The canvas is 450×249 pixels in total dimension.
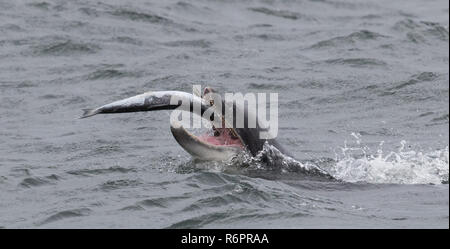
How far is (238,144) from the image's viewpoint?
36.8 feet

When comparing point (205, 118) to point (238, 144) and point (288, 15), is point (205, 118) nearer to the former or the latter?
point (238, 144)

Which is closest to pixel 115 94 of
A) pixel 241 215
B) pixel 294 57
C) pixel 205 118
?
pixel 294 57

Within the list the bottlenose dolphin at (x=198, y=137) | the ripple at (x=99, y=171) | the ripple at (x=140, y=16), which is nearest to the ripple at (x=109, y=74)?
the ripple at (x=140, y=16)

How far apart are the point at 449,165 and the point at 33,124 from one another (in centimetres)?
602

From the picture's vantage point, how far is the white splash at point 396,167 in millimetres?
11945

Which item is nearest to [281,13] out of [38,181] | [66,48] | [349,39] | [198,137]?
[349,39]

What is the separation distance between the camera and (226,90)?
17656 mm

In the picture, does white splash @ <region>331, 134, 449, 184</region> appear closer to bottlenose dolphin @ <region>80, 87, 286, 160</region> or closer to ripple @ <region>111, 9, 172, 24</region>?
bottlenose dolphin @ <region>80, 87, 286, 160</region>

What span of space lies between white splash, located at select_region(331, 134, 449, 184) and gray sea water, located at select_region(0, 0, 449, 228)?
34 mm

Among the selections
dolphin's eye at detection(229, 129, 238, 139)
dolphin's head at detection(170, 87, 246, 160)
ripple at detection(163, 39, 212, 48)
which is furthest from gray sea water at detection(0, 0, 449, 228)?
dolphin's eye at detection(229, 129, 238, 139)

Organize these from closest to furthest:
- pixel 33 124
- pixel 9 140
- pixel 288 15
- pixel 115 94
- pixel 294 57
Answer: pixel 9 140
pixel 33 124
pixel 115 94
pixel 294 57
pixel 288 15

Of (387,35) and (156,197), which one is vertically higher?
(387,35)

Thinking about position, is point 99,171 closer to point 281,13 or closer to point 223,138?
point 223,138

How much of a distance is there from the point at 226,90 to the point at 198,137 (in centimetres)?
659
